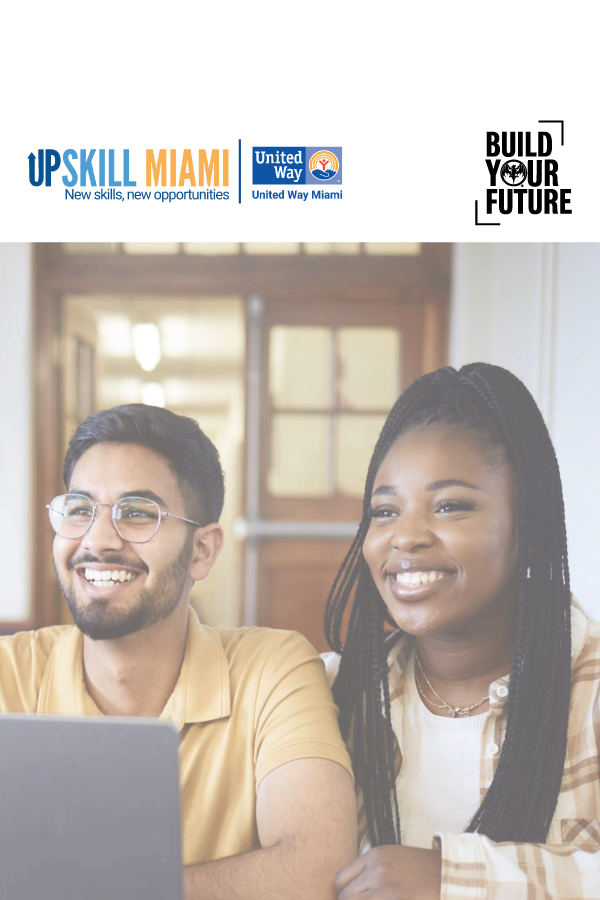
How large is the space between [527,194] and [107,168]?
726mm

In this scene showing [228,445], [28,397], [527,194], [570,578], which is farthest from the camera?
[228,445]

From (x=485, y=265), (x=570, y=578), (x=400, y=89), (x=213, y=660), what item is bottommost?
(x=213, y=660)

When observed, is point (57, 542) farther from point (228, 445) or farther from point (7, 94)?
point (228, 445)

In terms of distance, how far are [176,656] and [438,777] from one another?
14.7 inches

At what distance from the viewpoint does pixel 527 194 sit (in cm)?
139

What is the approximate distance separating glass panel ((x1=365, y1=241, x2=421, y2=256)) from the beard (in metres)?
1.59

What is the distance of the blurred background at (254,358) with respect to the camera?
5.64 ft

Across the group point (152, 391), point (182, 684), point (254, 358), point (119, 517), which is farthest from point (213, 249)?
point (182, 684)

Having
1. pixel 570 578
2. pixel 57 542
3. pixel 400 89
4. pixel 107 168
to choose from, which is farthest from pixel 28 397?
pixel 570 578

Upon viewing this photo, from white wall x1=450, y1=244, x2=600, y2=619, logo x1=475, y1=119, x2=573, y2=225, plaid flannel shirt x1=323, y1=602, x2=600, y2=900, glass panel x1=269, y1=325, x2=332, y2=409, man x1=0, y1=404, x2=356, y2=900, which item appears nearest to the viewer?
plaid flannel shirt x1=323, y1=602, x2=600, y2=900

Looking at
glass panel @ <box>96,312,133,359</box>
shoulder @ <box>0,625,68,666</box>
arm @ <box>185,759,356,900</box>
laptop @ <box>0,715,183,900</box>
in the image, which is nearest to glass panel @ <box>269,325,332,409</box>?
glass panel @ <box>96,312,133,359</box>

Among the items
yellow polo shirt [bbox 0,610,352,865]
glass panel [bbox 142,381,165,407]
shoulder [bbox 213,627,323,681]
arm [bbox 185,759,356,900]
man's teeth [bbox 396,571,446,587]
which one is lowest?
arm [bbox 185,759,356,900]

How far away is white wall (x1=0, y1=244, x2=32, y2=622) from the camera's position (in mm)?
1673

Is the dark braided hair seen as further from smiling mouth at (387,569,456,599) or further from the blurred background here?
the blurred background
